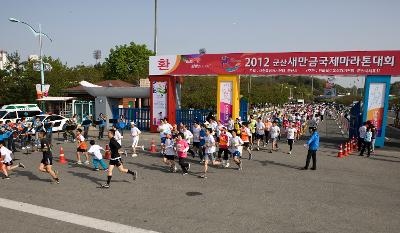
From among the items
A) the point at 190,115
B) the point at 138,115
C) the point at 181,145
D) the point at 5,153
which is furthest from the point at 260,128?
the point at 138,115

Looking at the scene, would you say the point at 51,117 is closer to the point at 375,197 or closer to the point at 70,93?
the point at 70,93

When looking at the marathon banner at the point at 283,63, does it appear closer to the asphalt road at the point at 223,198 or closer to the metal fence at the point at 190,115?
the metal fence at the point at 190,115

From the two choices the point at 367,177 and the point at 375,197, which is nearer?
the point at 375,197

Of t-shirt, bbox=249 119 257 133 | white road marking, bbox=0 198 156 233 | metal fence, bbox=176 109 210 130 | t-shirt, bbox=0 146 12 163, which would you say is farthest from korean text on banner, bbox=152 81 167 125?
white road marking, bbox=0 198 156 233

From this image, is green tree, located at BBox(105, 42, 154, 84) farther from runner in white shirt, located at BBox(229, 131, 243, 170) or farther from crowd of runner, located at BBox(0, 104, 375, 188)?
runner in white shirt, located at BBox(229, 131, 243, 170)

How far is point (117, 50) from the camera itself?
66.5 m

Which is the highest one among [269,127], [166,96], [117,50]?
[117,50]

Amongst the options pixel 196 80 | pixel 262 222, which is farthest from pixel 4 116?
pixel 196 80

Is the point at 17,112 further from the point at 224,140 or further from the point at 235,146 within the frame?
the point at 235,146

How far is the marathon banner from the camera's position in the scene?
59.8ft

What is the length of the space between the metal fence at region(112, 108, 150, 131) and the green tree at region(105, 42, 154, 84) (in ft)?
133

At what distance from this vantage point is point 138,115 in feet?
85.3

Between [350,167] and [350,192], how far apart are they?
3971 millimetres

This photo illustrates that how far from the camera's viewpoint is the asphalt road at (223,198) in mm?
7344
